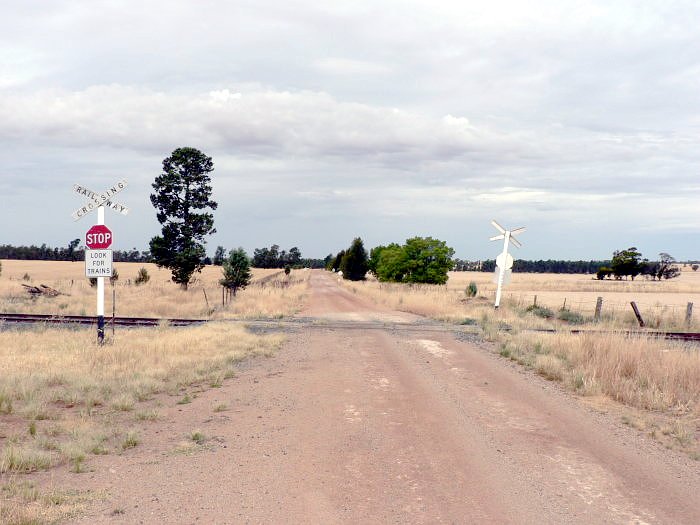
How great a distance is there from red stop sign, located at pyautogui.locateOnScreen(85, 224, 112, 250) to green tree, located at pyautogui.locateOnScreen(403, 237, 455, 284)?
133ft

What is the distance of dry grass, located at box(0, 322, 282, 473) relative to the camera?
23.1 ft

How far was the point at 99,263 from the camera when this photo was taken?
49.0ft

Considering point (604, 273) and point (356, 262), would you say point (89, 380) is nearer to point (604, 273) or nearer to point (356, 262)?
point (356, 262)

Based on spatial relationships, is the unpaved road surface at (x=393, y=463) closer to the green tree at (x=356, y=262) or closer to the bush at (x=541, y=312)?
the bush at (x=541, y=312)

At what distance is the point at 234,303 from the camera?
103ft

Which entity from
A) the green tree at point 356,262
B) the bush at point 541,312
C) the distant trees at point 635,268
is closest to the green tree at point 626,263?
the distant trees at point 635,268

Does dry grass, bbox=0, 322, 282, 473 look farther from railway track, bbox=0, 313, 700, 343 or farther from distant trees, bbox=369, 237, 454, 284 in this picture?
distant trees, bbox=369, 237, 454, 284

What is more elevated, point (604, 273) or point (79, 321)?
point (604, 273)

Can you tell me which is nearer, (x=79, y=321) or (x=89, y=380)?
(x=89, y=380)

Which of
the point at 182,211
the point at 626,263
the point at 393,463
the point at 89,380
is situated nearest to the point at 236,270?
the point at 182,211

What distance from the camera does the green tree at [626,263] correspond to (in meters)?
124

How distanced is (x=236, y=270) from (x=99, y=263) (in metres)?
23.6

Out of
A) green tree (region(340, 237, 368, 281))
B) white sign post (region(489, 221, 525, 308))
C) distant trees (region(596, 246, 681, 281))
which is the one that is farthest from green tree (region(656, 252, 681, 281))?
white sign post (region(489, 221, 525, 308))

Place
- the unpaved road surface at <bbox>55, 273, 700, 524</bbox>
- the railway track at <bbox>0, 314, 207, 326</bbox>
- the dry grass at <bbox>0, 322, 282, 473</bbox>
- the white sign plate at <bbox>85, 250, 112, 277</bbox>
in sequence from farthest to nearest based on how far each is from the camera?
the railway track at <bbox>0, 314, 207, 326</bbox> < the white sign plate at <bbox>85, 250, 112, 277</bbox> < the dry grass at <bbox>0, 322, 282, 473</bbox> < the unpaved road surface at <bbox>55, 273, 700, 524</bbox>
